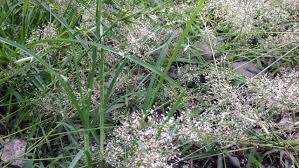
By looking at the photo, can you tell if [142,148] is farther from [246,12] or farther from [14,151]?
[246,12]

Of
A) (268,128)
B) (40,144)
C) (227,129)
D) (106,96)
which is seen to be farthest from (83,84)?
(268,128)

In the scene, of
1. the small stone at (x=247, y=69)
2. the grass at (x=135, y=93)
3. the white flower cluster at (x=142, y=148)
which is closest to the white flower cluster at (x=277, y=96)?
the grass at (x=135, y=93)

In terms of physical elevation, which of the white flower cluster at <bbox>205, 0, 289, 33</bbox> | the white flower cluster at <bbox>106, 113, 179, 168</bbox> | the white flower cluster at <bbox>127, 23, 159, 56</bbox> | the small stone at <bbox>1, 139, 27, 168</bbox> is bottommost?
the small stone at <bbox>1, 139, 27, 168</bbox>

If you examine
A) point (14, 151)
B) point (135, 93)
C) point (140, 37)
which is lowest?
point (14, 151)

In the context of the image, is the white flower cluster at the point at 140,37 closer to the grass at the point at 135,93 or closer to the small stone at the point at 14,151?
the grass at the point at 135,93

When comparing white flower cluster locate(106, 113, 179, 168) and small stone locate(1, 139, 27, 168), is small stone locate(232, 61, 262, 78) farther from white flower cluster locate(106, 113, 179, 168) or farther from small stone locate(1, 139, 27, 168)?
small stone locate(1, 139, 27, 168)

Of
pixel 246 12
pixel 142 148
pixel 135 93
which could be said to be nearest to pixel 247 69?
pixel 246 12

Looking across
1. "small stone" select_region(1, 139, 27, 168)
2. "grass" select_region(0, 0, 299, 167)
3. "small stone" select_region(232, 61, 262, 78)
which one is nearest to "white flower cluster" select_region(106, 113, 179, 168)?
"grass" select_region(0, 0, 299, 167)
